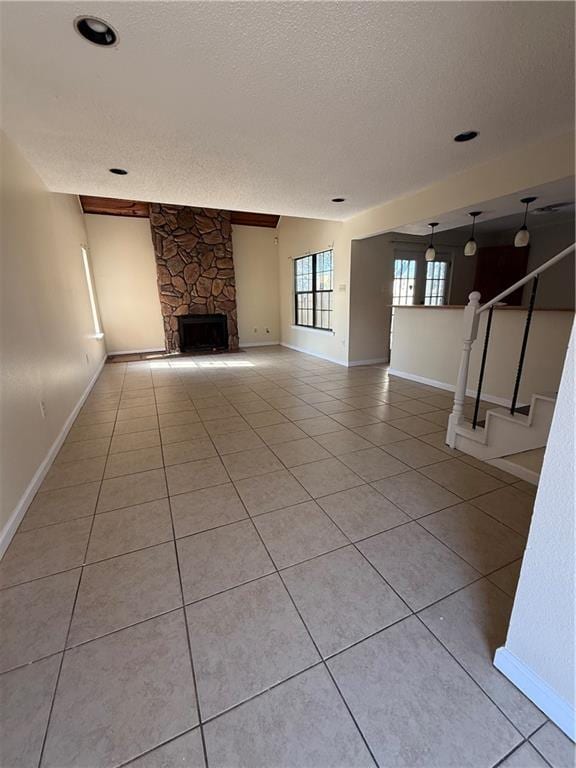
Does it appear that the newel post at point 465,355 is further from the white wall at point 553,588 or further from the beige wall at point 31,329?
the beige wall at point 31,329

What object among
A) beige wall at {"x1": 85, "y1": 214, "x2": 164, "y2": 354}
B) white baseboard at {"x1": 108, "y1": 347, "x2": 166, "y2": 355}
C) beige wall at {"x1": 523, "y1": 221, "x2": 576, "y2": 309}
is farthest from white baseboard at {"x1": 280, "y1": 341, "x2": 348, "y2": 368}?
beige wall at {"x1": 523, "y1": 221, "x2": 576, "y2": 309}

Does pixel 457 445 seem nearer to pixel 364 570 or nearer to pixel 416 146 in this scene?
pixel 364 570

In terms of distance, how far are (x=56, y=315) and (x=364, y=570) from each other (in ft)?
11.0

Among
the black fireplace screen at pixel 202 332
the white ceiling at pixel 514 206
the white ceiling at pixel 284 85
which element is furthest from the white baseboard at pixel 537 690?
the black fireplace screen at pixel 202 332

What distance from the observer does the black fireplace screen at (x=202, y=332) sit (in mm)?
7199

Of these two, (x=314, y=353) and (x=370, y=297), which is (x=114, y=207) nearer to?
(x=314, y=353)

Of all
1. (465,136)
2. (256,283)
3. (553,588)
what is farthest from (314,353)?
(553,588)

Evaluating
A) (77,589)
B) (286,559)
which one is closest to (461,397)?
(286,559)

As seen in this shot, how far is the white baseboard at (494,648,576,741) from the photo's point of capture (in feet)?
2.95

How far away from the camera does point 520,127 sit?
2346mm

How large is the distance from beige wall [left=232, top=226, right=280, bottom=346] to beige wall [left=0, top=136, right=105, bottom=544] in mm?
4187

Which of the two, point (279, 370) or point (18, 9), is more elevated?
point (18, 9)

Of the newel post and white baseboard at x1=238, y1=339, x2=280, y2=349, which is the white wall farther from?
white baseboard at x1=238, y1=339, x2=280, y2=349

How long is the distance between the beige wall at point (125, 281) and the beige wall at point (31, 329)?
2.87 meters
